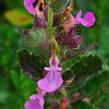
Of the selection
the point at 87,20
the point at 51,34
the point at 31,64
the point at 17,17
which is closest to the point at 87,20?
the point at 87,20

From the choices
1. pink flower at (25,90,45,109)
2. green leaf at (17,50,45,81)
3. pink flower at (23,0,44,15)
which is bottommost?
pink flower at (25,90,45,109)

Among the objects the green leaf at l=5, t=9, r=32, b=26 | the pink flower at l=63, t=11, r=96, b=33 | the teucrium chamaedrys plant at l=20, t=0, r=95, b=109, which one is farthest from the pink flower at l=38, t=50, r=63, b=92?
the green leaf at l=5, t=9, r=32, b=26

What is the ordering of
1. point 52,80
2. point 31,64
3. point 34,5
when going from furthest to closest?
point 31,64 → point 34,5 → point 52,80

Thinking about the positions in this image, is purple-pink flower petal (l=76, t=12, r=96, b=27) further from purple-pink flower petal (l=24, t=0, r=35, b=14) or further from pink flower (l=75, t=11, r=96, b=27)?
purple-pink flower petal (l=24, t=0, r=35, b=14)

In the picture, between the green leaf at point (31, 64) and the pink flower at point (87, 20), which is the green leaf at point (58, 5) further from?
the green leaf at point (31, 64)

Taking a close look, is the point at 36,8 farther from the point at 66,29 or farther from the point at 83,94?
the point at 83,94

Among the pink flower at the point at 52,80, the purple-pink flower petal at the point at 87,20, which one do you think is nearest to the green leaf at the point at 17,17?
the purple-pink flower petal at the point at 87,20

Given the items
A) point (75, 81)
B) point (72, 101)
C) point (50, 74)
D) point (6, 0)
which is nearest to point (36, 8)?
point (50, 74)

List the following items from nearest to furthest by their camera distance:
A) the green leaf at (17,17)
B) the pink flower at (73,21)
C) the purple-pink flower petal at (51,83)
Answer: the purple-pink flower petal at (51,83) < the pink flower at (73,21) < the green leaf at (17,17)

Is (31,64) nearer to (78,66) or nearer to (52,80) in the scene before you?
(78,66)
